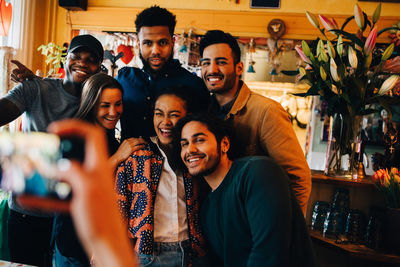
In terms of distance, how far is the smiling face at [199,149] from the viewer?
4.65ft

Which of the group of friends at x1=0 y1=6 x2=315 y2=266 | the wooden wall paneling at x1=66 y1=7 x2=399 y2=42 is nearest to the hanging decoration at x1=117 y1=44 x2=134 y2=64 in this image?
the wooden wall paneling at x1=66 y1=7 x2=399 y2=42

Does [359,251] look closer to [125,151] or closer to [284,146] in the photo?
[284,146]

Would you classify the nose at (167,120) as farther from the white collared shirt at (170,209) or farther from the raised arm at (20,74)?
the raised arm at (20,74)

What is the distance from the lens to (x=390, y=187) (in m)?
1.70

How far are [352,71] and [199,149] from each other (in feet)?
3.29

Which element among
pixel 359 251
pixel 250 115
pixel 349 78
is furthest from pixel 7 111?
pixel 359 251

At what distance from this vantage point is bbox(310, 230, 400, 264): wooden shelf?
1.69 meters

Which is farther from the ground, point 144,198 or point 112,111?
point 112,111

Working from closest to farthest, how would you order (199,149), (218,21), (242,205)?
1. (242,205)
2. (199,149)
3. (218,21)

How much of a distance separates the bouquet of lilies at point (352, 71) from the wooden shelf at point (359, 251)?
0.69 meters

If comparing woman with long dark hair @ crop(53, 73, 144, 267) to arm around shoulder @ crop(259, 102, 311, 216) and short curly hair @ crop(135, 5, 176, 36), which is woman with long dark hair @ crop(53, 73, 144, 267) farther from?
arm around shoulder @ crop(259, 102, 311, 216)

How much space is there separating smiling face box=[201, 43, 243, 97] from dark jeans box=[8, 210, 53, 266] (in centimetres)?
109

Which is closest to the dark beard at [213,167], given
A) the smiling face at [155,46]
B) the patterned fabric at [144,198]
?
the patterned fabric at [144,198]

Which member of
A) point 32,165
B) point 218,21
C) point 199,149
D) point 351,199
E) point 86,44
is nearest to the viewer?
point 32,165
